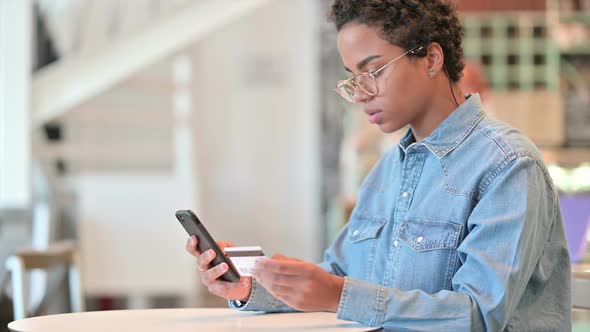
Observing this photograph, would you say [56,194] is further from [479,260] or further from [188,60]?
[479,260]

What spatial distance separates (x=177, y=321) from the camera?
154 centimetres

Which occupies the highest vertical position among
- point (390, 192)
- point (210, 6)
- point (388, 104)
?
point (210, 6)

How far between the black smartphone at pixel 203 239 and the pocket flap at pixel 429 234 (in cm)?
30

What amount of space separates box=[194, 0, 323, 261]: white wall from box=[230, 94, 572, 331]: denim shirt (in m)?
6.12

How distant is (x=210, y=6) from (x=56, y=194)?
4.86ft

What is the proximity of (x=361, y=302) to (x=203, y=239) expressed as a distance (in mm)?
315

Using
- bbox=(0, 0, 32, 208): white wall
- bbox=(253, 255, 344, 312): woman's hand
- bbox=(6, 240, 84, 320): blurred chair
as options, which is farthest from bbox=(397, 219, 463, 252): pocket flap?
bbox=(0, 0, 32, 208): white wall

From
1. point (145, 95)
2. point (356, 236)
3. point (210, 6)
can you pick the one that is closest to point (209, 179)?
point (145, 95)

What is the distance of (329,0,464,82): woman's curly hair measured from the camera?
1.57 m

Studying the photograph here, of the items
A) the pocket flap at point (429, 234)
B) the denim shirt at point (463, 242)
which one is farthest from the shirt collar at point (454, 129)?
the pocket flap at point (429, 234)

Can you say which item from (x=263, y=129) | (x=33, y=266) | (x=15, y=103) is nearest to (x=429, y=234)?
(x=33, y=266)

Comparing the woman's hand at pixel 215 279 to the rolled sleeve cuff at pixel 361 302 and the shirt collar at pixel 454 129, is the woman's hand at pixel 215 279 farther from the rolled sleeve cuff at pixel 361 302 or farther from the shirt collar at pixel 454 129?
the shirt collar at pixel 454 129

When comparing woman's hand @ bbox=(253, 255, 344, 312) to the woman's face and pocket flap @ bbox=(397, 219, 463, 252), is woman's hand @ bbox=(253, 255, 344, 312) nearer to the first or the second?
pocket flap @ bbox=(397, 219, 463, 252)

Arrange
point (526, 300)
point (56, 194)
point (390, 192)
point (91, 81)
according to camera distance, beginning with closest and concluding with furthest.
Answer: point (526, 300) → point (390, 192) → point (91, 81) → point (56, 194)
